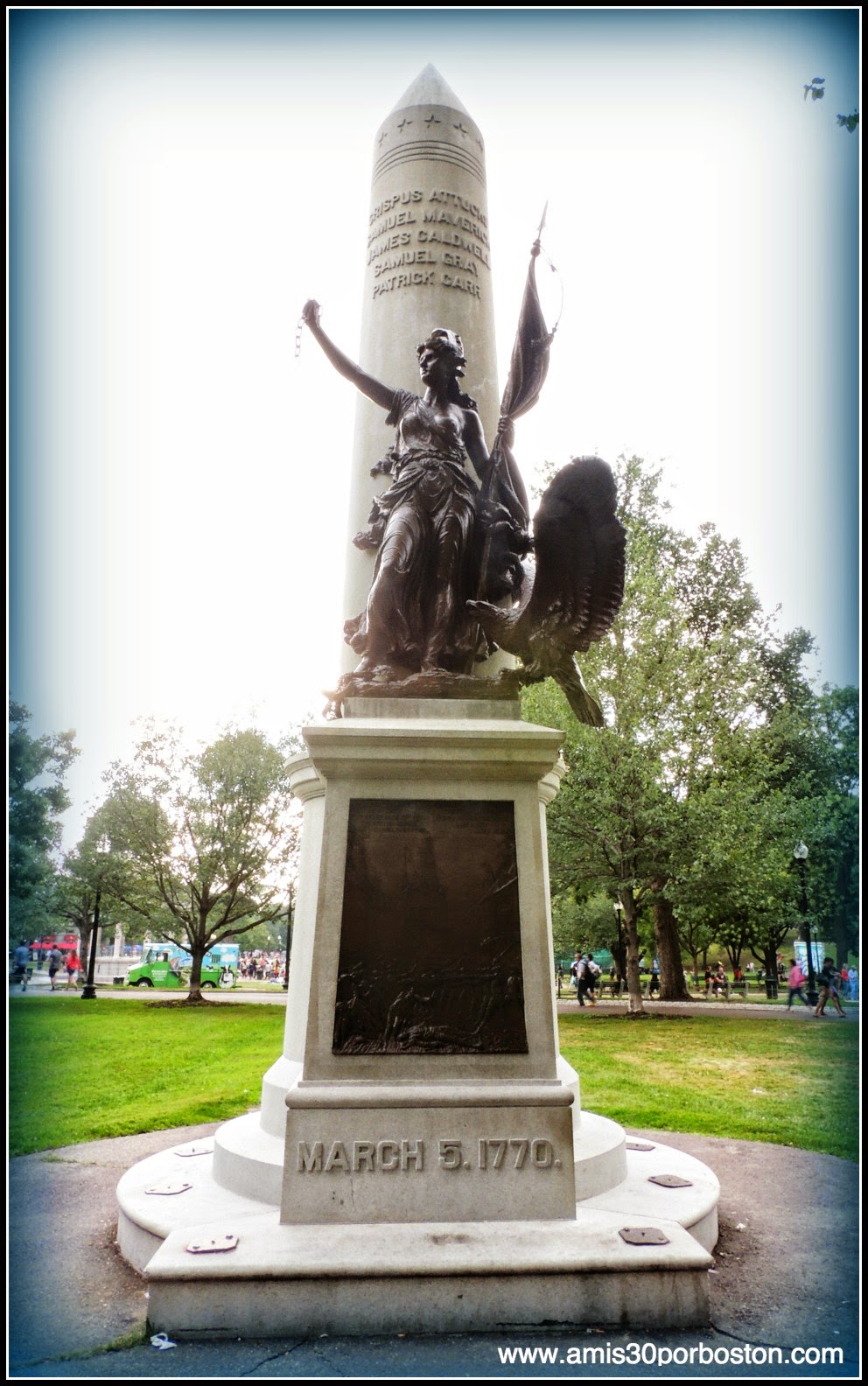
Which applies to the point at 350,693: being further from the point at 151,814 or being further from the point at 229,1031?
the point at 151,814

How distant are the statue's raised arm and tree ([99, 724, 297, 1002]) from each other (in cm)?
2632

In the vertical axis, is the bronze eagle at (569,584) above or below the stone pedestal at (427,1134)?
above

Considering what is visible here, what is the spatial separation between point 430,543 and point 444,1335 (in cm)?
449

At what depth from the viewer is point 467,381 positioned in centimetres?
761

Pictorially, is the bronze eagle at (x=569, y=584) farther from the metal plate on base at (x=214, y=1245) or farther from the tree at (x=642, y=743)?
the tree at (x=642, y=743)

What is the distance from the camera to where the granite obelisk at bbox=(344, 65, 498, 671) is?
7570mm

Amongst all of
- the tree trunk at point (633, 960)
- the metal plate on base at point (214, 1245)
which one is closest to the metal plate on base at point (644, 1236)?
the metal plate on base at point (214, 1245)

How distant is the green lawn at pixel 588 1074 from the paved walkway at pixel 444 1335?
77 centimetres

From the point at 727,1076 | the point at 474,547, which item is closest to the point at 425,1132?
the point at 474,547

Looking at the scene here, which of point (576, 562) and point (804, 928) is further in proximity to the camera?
point (804, 928)

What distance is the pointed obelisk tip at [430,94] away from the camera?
8555 millimetres

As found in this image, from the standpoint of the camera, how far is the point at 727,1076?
1344 cm
